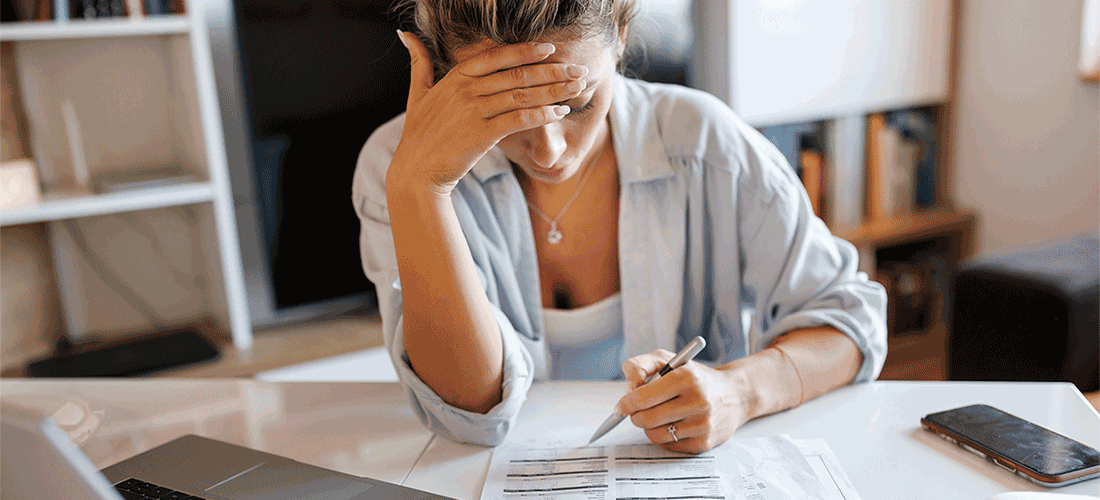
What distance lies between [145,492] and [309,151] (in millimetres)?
1455

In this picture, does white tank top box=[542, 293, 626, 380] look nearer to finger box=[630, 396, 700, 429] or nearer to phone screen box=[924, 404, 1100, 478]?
finger box=[630, 396, 700, 429]

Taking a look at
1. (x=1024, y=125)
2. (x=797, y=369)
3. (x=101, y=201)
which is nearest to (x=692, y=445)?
(x=797, y=369)

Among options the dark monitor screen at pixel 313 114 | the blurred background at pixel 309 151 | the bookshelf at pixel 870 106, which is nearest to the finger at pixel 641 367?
the blurred background at pixel 309 151

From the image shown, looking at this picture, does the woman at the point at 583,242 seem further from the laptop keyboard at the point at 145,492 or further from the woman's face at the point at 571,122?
the laptop keyboard at the point at 145,492

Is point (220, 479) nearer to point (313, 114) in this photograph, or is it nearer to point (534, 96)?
point (534, 96)

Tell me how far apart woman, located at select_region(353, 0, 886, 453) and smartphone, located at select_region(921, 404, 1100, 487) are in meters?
0.14

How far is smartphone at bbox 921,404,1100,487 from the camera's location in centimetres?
68

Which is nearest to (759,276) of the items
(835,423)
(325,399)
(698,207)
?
(698,207)

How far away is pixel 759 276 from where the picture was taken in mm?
1064

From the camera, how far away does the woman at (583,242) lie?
2.68 feet

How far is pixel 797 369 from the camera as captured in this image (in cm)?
88

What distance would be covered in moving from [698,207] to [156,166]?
1.58 m

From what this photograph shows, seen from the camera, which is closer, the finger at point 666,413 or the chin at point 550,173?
the finger at point 666,413

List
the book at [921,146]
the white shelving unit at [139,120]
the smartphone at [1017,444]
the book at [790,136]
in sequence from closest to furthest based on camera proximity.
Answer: the smartphone at [1017,444]
the white shelving unit at [139,120]
the book at [790,136]
the book at [921,146]
